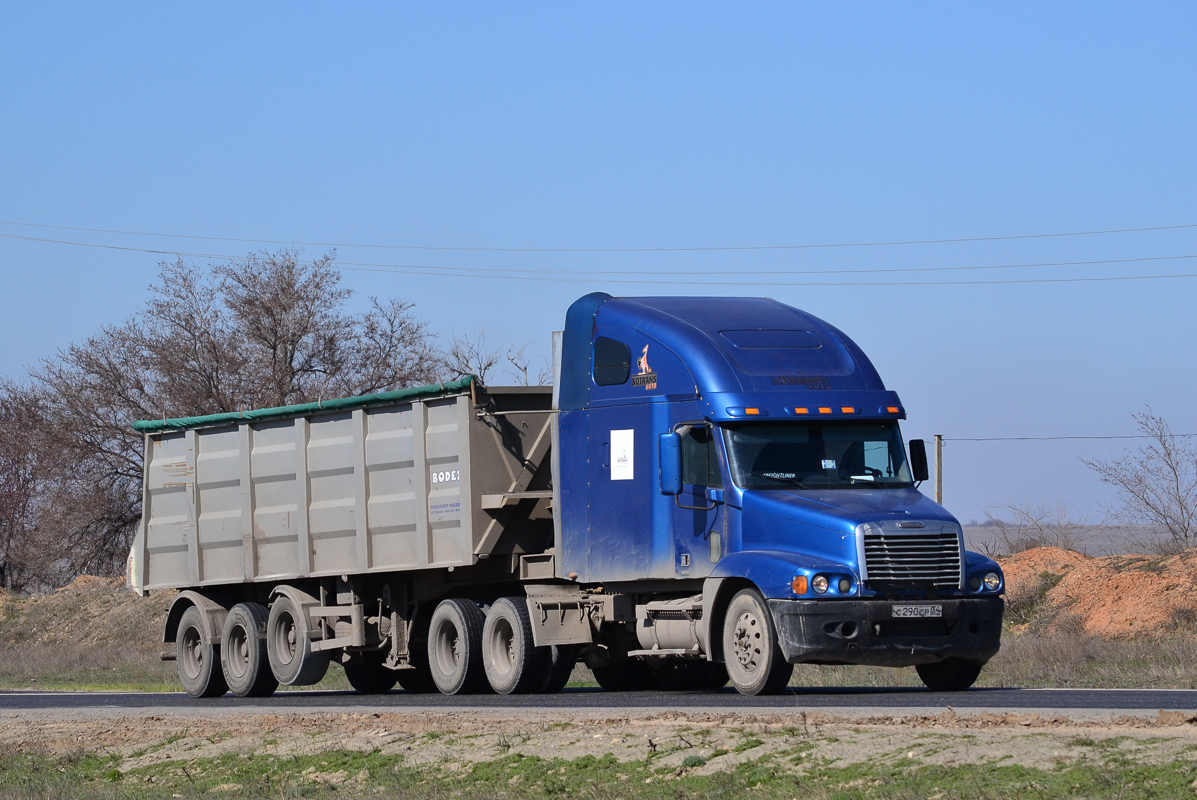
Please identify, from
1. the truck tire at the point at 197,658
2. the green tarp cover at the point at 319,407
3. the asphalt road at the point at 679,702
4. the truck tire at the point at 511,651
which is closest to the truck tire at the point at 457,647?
the truck tire at the point at 511,651

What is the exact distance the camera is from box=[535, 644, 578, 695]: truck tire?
712 inches

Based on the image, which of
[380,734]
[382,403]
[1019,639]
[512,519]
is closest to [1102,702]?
[380,734]

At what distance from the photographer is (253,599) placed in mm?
22438

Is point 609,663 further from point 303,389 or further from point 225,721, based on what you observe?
point 303,389

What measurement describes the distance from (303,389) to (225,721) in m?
34.3

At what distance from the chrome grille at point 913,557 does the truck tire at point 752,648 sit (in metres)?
1.05

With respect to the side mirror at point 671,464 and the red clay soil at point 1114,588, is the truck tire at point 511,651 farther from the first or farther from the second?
the red clay soil at point 1114,588

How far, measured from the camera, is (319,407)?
66.9 feet

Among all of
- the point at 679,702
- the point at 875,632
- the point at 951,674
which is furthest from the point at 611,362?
the point at 951,674

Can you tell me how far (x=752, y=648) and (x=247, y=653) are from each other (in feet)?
28.9

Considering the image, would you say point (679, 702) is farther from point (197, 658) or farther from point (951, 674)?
point (197, 658)

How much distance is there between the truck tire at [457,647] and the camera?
18516mm

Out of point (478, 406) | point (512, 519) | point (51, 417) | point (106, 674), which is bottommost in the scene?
point (106, 674)

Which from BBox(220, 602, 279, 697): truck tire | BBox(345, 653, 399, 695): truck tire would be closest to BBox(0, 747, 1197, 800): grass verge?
BBox(220, 602, 279, 697): truck tire
